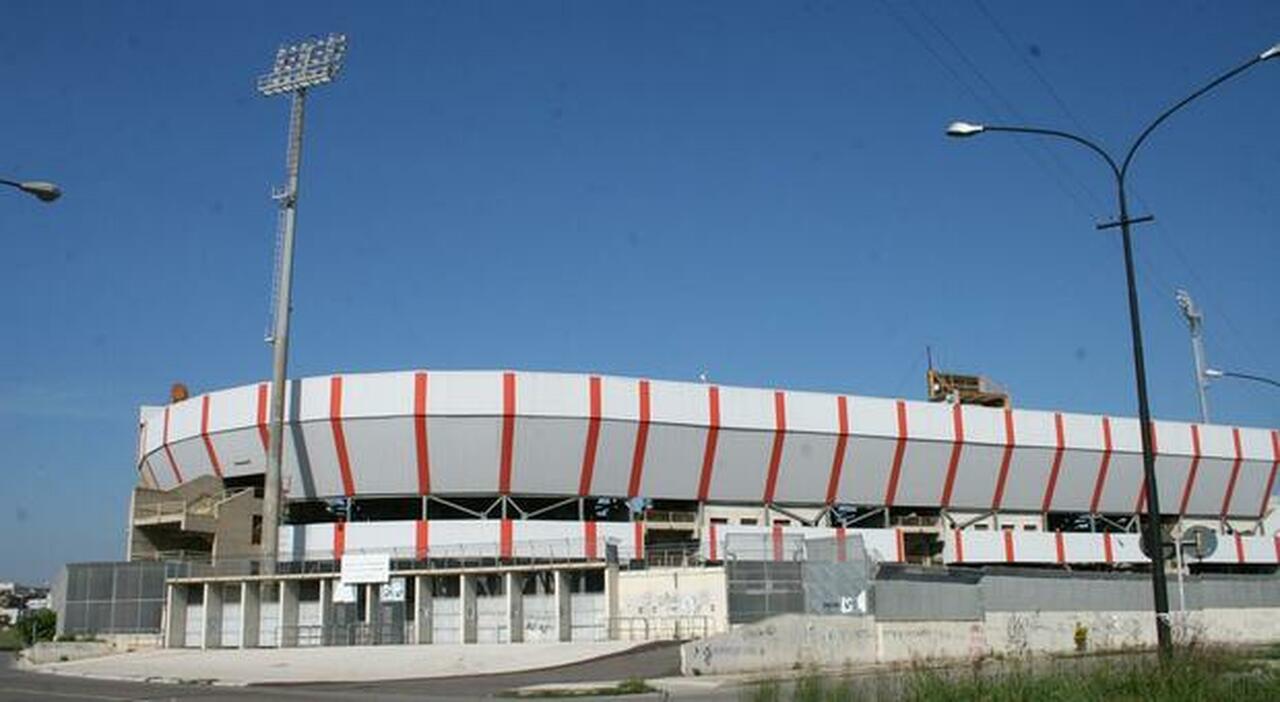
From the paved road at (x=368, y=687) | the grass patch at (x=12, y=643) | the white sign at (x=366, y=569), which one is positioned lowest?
the grass patch at (x=12, y=643)

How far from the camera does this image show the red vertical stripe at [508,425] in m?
61.2

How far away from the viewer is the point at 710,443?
65.9 m

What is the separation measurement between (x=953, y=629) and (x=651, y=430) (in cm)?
2831

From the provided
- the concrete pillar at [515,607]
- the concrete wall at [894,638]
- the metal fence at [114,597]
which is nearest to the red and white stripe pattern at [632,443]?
the metal fence at [114,597]

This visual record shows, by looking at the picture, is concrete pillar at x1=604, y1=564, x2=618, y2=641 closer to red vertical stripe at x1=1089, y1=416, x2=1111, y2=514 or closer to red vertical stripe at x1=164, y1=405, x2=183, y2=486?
red vertical stripe at x1=164, y1=405, x2=183, y2=486

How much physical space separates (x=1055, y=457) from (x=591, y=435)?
105 ft

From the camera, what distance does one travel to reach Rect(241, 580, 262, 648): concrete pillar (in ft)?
179

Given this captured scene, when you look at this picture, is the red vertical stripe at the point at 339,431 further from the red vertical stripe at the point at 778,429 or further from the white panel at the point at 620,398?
the red vertical stripe at the point at 778,429

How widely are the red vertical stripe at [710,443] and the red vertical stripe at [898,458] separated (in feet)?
38.8

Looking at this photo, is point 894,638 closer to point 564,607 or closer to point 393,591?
point 564,607

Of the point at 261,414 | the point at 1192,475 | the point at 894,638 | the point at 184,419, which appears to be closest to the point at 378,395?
the point at 261,414

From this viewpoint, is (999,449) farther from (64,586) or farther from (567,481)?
(64,586)

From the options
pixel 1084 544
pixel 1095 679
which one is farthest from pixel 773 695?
pixel 1084 544

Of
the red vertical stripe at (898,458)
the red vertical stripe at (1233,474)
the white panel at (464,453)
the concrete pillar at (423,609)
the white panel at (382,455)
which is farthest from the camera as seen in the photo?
the red vertical stripe at (1233,474)
